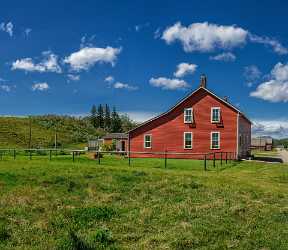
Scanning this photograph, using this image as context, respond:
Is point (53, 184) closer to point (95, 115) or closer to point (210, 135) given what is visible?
point (210, 135)

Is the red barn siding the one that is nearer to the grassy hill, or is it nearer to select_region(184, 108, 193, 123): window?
select_region(184, 108, 193, 123): window

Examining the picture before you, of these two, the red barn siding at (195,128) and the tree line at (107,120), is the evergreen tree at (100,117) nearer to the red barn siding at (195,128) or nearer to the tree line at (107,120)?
the tree line at (107,120)

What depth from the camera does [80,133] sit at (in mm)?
108188

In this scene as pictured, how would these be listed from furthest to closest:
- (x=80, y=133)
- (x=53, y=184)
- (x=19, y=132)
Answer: (x=80, y=133) → (x=19, y=132) → (x=53, y=184)

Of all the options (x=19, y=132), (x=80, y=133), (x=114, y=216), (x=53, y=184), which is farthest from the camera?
(x=80, y=133)

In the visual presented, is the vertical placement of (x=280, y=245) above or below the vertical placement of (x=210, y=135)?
below

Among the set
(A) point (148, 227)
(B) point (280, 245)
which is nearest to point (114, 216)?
(A) point (148, 227)

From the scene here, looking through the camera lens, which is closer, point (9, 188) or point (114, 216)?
point (114, 216)

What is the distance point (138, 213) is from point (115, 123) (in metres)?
131

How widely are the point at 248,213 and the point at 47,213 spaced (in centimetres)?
627

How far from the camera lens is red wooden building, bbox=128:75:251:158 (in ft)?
138

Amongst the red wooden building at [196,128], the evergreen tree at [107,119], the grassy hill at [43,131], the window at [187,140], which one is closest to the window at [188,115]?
the red wooden building at [196,128]

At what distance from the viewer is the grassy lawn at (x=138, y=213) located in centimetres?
982

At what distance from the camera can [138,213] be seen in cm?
1275
